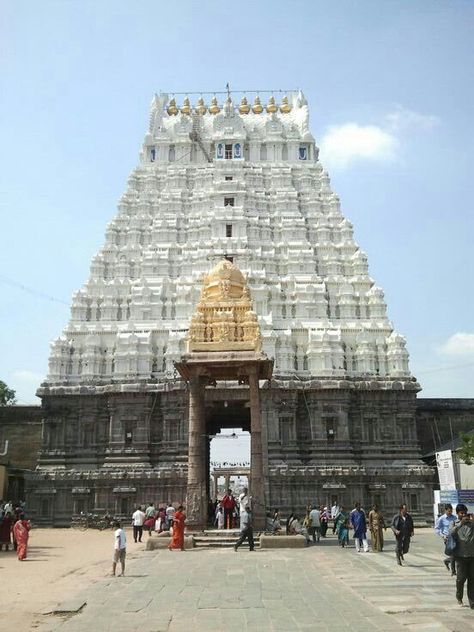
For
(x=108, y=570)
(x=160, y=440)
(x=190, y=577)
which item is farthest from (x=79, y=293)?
(x=190, y=577)

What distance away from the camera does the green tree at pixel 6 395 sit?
187 feet

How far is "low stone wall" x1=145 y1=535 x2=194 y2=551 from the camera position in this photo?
21.7 m

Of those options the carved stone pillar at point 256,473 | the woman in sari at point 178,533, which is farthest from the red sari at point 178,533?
the carved stone pillar at point 256,473

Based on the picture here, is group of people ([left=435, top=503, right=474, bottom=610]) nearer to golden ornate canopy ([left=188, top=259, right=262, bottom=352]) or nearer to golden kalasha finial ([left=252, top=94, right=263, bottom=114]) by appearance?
golden ornate canopy ([left=188, top=259, right=262, bottom=352])

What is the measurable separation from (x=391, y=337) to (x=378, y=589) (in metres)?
31.7

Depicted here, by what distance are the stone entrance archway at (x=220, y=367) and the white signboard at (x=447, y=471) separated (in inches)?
446

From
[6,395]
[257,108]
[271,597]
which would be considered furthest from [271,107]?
[271,597]

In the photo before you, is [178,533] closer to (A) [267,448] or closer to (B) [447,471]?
(B) [447,471]

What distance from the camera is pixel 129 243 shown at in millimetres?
49438

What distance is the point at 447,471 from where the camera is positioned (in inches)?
1207

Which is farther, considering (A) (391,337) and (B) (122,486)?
(A) (391,337)

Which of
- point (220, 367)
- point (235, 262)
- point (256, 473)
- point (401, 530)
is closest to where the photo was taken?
point (401, 530)

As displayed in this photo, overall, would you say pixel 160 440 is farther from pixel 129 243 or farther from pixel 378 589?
pixel 378 589

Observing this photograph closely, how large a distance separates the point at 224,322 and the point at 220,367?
5.99 feet
